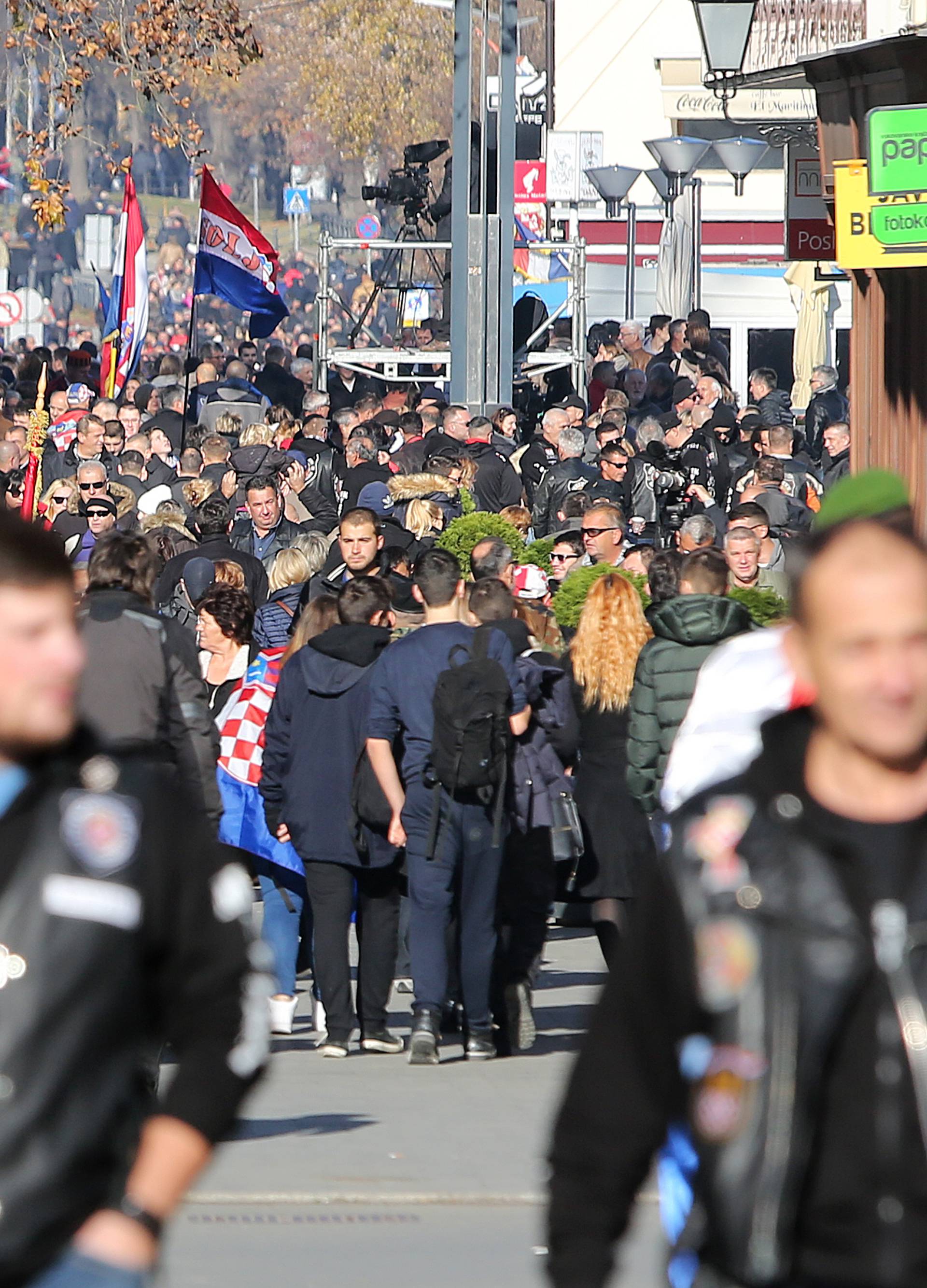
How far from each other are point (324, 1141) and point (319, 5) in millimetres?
62613

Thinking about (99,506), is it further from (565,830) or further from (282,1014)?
(565,830)

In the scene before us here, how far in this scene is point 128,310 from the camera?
60.8 feet

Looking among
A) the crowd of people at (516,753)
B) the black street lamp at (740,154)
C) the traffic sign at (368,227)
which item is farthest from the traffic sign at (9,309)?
the traffic sign at (368,227)

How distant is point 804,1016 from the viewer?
2.27m

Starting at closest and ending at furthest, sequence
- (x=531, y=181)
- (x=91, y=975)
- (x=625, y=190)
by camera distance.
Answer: (x=91, y=975) < (x=625, y=190) < (x=531, y=181)

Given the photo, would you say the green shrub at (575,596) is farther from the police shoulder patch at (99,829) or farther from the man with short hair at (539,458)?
the police shoulder patch at (99,829)

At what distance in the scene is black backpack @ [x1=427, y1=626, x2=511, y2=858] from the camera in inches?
318

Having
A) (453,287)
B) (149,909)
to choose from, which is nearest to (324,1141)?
(149,909)

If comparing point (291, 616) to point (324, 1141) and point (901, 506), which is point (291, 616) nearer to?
point (324, 1141)

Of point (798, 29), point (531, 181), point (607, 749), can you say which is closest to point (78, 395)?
point (798, 29)

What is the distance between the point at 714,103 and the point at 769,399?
2286cm

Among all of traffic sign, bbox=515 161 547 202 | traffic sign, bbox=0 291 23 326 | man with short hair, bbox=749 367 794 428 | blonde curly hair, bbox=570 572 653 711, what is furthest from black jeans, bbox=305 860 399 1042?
traffic sign, bbox=515 161 547 202

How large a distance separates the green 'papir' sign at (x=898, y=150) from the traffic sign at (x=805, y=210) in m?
4.16

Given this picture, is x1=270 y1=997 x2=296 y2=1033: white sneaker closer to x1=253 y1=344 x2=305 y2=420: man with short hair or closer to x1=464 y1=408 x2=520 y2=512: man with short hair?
x1=464 y1=408 x2=520 y2=512: man with short hair
